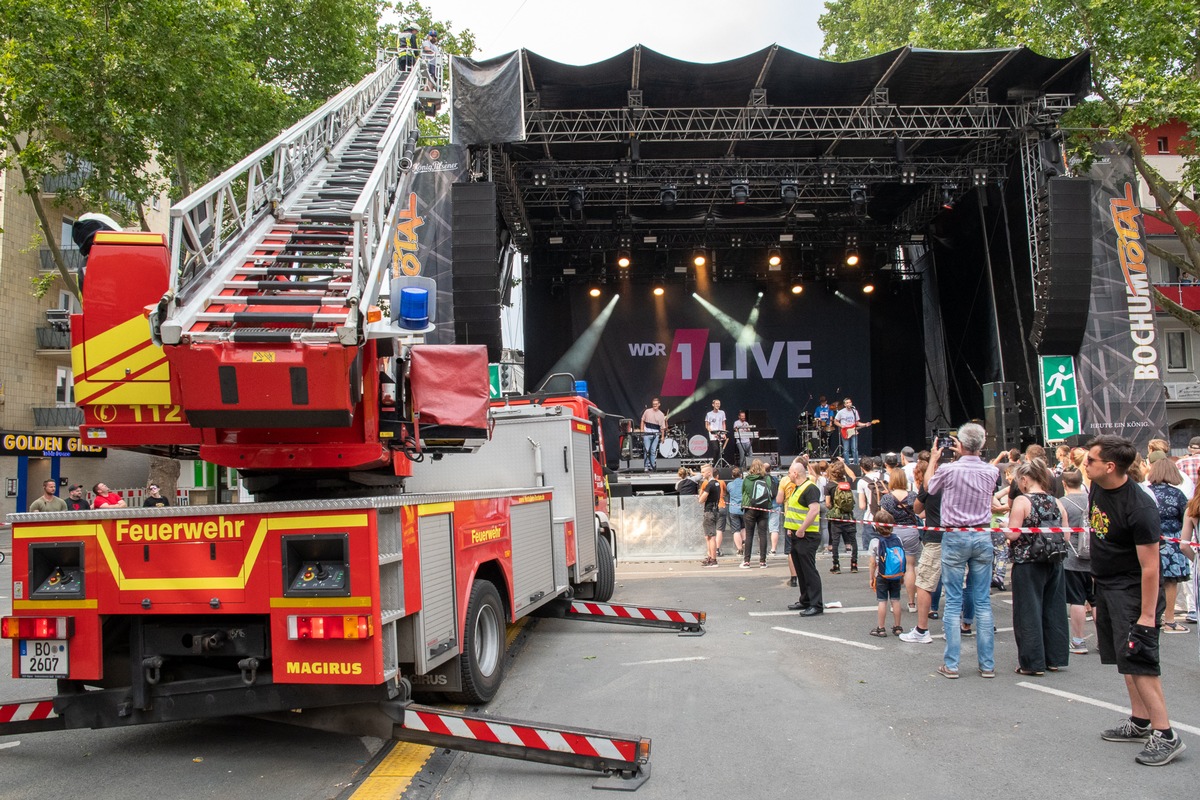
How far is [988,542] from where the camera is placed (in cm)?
699

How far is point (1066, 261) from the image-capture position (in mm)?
18734

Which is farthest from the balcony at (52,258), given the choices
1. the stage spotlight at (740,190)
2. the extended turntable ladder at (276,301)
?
the extended turntable ladder at (276,301)

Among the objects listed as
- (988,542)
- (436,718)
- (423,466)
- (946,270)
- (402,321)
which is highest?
(946,270)

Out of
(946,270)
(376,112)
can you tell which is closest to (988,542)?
(376,112)

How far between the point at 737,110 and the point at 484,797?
17.0 m

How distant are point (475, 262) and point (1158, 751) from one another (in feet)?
49.7

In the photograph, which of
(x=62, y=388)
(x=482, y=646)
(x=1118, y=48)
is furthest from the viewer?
(x=62, y=388)

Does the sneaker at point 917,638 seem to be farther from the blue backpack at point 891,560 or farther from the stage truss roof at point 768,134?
the stage truss roof at point 768,134

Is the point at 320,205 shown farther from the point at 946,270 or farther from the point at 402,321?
the point at 946,270

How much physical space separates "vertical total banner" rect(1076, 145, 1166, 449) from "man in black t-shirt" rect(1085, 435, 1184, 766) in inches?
617

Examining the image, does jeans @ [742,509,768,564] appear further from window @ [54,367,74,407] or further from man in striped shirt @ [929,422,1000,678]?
window @ [54,367,74,407]

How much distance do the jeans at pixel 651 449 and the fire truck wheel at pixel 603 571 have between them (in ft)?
33.7

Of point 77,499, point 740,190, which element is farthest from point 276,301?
point 740,190

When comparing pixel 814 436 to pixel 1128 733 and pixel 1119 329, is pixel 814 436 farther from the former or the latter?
pixel 1128 733
